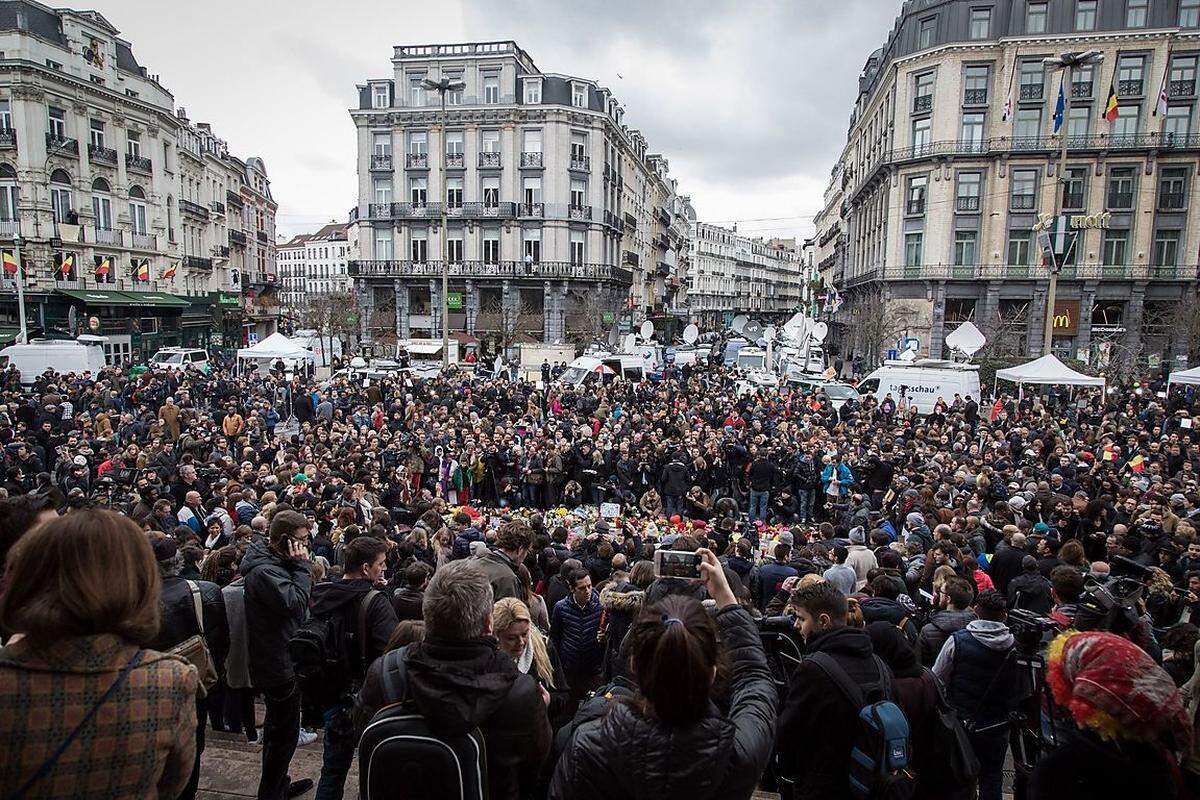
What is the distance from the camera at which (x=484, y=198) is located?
1869 inches

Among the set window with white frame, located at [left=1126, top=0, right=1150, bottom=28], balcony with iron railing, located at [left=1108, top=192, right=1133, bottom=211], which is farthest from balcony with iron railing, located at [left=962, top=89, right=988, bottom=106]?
balcony with iron railing, located at [left=1108, top=192, right=1133, bottom=211]

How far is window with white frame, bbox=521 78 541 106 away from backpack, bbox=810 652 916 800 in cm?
4816

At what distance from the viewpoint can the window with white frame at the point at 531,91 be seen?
4606 cm

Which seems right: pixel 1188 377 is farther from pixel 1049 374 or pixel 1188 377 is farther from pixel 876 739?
pixel 876 739

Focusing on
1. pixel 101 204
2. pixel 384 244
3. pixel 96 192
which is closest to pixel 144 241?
pixel 101 204

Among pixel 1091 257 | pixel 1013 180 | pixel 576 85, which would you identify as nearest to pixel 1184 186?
pixel 1091 257

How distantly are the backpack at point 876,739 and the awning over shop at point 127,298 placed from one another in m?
43.7

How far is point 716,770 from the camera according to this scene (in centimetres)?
212

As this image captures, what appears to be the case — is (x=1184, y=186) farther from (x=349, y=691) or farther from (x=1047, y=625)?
(x=349, y=691)

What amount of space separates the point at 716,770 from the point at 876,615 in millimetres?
2528

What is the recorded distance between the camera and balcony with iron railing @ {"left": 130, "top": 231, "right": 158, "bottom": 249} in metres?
41.3

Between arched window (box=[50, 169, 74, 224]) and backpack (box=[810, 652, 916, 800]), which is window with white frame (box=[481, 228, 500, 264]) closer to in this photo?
arched window (box=[50, 169, 74, 224])

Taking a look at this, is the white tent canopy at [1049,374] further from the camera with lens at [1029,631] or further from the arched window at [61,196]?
the arched window at [61,196]

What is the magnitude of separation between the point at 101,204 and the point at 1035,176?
5301 centimetres
